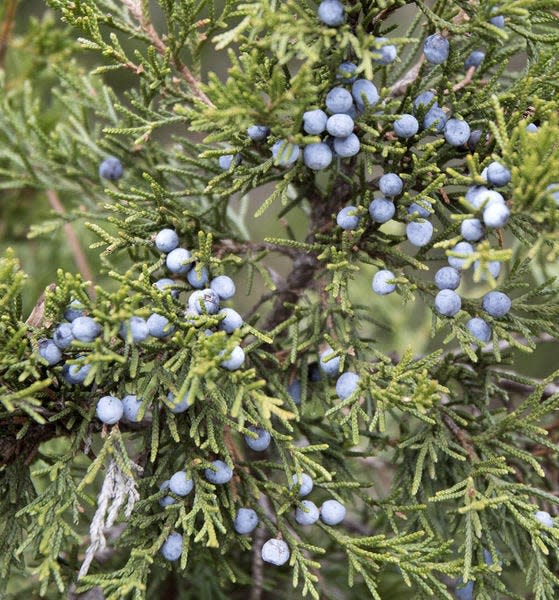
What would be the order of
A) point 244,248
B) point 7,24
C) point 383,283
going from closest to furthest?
point 383,283 → point 244,248 → point 7,24

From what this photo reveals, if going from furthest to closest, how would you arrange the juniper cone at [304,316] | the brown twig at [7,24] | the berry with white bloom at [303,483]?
the brown twig at [7,24]
the berry with white bloom at [303,483]
the juniper cone at [304,316]

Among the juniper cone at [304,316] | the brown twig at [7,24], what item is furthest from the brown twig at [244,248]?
the brown twig at [7,24]

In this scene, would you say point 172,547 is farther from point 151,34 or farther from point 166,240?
point 151,34

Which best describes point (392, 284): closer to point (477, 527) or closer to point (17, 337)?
point (477, 527)

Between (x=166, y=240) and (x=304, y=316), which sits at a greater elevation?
(x=166, y=240)

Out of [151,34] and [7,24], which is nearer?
[151,34]

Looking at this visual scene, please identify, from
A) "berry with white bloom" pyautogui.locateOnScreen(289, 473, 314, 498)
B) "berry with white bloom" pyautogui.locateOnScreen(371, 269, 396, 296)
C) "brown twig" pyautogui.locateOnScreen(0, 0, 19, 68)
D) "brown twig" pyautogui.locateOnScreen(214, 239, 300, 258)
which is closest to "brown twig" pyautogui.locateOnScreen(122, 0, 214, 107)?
"brown twig" pyautogui.locateOnScreen(214, 239, 300, 258)

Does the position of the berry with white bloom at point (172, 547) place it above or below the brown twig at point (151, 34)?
below

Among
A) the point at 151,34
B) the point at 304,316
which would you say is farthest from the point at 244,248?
the point at 151,34

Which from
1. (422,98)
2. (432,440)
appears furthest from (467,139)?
(432,440)

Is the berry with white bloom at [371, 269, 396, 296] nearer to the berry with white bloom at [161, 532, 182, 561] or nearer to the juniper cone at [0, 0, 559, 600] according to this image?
the juniper cone at [0, 0, 559, 600]

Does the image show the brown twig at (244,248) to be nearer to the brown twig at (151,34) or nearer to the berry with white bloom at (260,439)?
the brown twig at (151,34)
